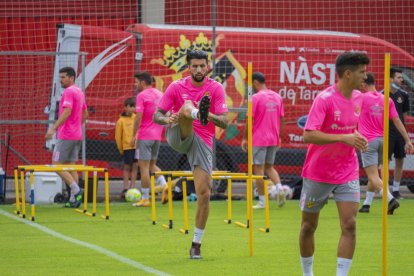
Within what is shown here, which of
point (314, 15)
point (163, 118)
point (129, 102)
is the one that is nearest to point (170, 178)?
point (163, 118)

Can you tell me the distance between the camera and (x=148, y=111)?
57.6 feet

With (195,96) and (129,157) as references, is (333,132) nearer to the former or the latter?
(195,96)

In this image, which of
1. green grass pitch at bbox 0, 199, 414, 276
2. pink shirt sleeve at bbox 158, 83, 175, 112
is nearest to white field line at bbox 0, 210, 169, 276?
green grass pitch at bbox 0, 199, 414, 276

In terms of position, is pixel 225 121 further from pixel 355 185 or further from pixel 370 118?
pixel 370 118

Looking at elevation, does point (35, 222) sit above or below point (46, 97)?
below

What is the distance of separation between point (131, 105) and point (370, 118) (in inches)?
210

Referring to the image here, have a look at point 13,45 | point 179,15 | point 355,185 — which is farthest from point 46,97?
point 355,185

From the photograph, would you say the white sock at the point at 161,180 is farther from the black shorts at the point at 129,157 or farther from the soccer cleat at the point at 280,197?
the soccer cleat at the point at 280,197

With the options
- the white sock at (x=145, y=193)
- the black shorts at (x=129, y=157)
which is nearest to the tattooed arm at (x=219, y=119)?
the white sock at (x=145, y=193)

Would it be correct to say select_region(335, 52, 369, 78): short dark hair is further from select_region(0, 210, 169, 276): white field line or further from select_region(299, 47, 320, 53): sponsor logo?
select_region(299, 47, 320, 53): sponsor logo

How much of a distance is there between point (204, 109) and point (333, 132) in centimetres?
199

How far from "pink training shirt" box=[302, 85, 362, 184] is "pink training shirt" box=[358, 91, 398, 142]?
6801mm

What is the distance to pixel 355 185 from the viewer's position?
884cm

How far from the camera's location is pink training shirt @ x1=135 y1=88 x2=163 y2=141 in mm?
17438
